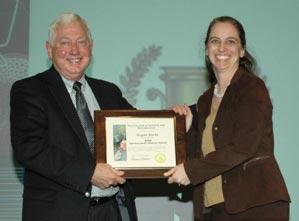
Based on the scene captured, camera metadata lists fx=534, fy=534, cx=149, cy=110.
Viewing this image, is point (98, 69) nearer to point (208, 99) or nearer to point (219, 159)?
point (208, 99)

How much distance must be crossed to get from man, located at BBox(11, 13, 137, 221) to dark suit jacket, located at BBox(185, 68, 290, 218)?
Answer: 1.53ft

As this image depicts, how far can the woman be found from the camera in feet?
8.09

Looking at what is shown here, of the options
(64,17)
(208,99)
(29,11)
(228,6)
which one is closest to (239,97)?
(208,99)

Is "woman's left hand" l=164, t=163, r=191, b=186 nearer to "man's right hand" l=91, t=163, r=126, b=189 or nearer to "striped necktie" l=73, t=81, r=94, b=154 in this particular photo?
"man's right hand" l=91, t=163, r=126, b=189

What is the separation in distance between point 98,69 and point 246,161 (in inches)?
52.3

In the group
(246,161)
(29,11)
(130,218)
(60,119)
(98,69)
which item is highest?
(29,11)

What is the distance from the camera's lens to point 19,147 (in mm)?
2521

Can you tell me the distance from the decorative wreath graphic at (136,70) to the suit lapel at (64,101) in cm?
83

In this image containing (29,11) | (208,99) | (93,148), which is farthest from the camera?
(29,11)

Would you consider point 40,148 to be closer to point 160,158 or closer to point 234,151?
point 160,158

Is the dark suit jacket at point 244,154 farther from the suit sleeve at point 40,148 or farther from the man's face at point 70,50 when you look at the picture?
the man's face at point 70,50

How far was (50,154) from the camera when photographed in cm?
247

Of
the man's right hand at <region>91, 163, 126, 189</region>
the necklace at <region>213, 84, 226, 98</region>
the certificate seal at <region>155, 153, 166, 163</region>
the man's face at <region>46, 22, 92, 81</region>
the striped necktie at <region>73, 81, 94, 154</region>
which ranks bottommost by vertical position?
the man's right hand at <region>91, 163, 126, 189</region>

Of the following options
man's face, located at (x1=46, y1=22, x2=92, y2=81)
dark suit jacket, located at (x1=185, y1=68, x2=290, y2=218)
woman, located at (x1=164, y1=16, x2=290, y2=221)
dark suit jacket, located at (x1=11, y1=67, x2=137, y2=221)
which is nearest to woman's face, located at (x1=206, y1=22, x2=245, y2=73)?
woman, located at (x1=164, y1=16, x2=290, y2=221)
